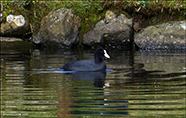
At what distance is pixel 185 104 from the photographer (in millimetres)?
5207

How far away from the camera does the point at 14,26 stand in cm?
1695

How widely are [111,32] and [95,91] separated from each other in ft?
32.4

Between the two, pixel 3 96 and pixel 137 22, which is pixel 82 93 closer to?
pixel 3 96

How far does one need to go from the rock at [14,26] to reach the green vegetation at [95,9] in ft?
0.95

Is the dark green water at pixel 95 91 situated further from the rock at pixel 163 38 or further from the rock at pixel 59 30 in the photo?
the rock at pixel 59 30

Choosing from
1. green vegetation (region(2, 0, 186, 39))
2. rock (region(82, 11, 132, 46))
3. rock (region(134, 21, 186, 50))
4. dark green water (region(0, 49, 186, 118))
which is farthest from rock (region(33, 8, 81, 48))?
dark green water (region(0, 49, 186, 118))

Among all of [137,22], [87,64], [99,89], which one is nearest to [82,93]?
[99,89]

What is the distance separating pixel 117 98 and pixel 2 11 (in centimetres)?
1278

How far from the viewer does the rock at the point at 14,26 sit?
1692 centimetres

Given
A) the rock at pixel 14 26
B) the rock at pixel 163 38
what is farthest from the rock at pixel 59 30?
the rock at pixel 163 38

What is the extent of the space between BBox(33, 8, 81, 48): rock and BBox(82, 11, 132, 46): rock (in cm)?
70

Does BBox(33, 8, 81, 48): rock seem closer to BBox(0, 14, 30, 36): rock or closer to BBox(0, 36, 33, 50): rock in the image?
BBox(0, 36, 33, 50): rock

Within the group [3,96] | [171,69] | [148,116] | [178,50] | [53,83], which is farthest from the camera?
[178,50]

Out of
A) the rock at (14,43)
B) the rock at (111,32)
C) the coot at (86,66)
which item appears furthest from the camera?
the rock at (14,43)
